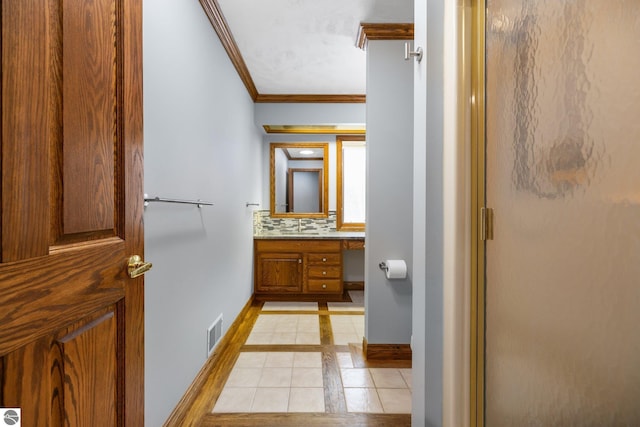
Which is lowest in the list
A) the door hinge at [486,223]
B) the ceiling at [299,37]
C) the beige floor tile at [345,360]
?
the beige floor tile at [345,360]

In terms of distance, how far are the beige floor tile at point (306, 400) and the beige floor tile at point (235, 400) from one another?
240 millimetres

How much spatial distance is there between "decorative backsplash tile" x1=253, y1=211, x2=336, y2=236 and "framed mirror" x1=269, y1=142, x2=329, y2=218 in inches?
2.8

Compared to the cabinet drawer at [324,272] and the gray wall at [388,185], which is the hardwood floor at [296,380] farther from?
the cabinet drawer at [324,272]

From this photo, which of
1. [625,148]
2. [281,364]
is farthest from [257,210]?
[625,148]

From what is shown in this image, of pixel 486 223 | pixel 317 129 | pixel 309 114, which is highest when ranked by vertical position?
pixel 309 114

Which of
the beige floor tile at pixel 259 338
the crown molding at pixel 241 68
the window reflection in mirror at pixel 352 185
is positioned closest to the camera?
the crown molding at pixel 241 68

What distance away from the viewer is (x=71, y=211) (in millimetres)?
680

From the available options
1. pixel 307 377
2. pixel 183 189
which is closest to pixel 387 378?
pixel 307 377

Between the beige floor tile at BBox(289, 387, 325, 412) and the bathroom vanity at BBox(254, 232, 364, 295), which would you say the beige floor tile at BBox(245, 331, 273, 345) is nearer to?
the beige floor tile at BBox(289, 387, 325, 412)

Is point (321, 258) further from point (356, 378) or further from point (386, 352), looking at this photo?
point (356, 378)

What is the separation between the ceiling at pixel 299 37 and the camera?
2.16 meters

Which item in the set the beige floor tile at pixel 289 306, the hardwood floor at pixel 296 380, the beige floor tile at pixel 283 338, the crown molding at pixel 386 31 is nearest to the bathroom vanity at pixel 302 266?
the beige floor tile at pixel 289 306

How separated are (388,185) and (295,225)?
225 cm

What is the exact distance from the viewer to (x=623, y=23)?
0.56 m
